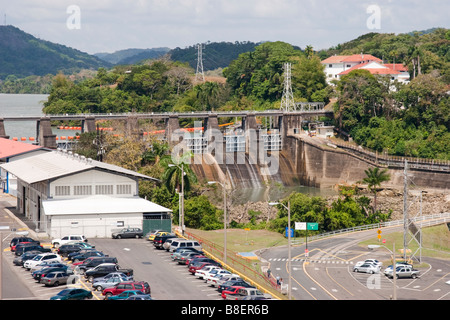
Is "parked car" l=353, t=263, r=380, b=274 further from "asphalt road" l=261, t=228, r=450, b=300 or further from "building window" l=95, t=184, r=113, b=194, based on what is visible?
"building window" l=95, t=184, r=113, b=194

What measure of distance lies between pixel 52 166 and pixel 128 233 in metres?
16.9

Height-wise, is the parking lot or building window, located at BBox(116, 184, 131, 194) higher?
building window, located at BBox(116, 184, 131, 194)

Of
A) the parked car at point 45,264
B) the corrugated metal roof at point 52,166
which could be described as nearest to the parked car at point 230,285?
the parked car at point 45,264

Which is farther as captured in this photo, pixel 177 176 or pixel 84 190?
Answer: pixel 177 176

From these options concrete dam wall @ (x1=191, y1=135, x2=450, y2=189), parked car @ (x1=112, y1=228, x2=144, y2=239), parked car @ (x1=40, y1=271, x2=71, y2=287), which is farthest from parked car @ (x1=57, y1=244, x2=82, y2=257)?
concrete dam wall @ (x1=191, y1=135, x2=450, y2=189)

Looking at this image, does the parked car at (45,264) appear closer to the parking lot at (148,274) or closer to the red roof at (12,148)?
the parking lot at (148,274)

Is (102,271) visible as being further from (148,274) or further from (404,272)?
(404,272)

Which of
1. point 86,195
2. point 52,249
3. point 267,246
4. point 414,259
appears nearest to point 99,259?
point 52,249

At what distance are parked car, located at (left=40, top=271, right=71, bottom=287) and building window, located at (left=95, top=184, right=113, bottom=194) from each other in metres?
25.0

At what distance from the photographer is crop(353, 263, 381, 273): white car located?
66.3 m

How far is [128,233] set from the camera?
229 feet

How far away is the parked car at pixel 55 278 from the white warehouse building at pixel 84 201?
704 inches

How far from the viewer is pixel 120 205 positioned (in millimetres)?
72562

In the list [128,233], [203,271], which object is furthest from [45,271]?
[128,233]
